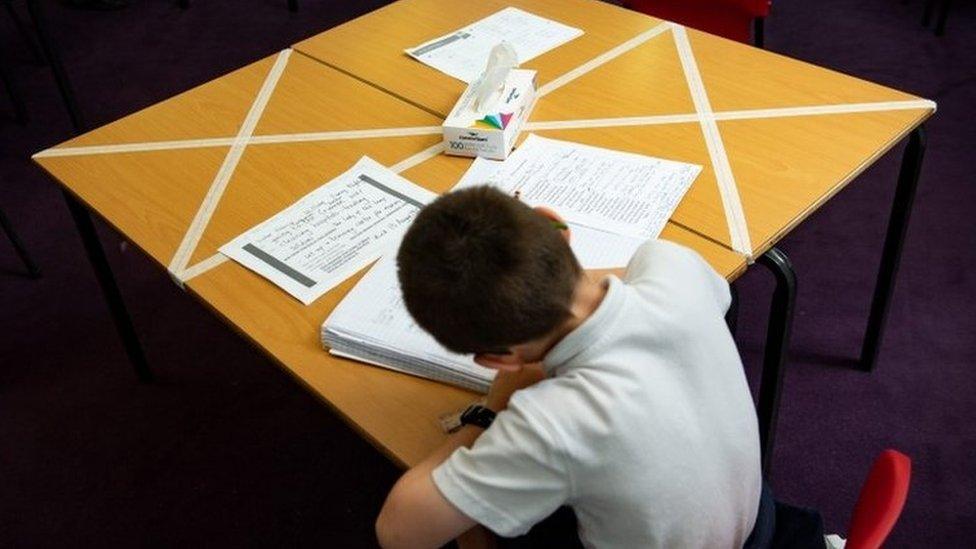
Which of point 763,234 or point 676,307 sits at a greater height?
point 676,307

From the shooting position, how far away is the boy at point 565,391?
879 millimetres

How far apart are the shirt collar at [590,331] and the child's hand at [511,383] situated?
0.13 metres

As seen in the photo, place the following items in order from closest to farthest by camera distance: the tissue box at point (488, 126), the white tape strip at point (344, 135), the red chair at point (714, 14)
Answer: the tissue box at point (488, 126) < the white tape strip at point (344, 135) < the red chair at point (714, 14)

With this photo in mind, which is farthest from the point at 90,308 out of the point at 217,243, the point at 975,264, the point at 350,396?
the point at 975,264

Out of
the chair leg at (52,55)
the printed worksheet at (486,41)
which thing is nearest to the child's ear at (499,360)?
the printed worksheet at (486,41)

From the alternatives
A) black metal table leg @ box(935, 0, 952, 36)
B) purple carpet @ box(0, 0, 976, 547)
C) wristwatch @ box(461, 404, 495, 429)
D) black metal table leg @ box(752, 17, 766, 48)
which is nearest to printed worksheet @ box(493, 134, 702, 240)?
wristwatch @ box(461, 404, 495, 429)

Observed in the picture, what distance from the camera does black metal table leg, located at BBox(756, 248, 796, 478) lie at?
136 cm

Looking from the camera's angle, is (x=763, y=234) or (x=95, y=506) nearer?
(x=763, y=234)

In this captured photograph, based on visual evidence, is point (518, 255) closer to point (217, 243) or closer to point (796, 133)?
point (217, 243)

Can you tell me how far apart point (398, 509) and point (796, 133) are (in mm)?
1017

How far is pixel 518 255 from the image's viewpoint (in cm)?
88

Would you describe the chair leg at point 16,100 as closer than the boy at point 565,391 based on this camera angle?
No

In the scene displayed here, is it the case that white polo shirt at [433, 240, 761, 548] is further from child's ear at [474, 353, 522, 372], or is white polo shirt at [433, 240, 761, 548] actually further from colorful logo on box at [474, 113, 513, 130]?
colorful logo on box at [474, 113, 513, 130]

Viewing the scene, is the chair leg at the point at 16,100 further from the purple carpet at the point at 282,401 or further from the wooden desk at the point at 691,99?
the wooden desk at the point at 691,99
